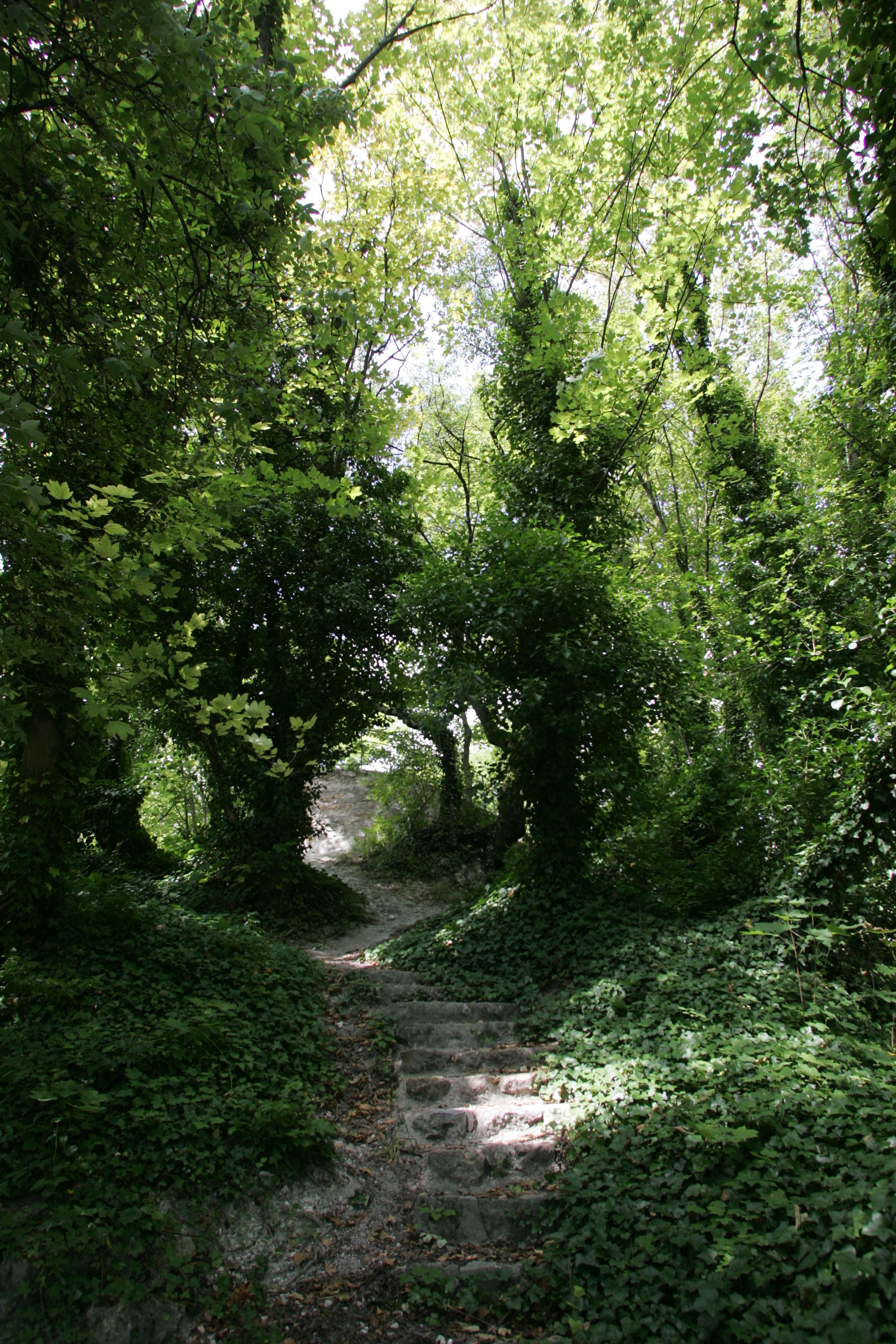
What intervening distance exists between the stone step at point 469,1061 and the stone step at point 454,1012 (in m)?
0.52

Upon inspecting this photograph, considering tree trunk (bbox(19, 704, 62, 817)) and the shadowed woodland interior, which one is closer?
the shadowed woodland interior

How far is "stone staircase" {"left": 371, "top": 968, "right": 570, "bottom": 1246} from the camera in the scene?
3359 millimetres

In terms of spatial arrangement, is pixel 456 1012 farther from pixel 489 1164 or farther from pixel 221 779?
pixel 221 779

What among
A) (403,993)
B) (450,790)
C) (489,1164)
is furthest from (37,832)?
(450,790)

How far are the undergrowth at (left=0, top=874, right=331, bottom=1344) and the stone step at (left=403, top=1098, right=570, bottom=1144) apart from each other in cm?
66

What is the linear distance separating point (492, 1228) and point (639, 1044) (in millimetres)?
1437

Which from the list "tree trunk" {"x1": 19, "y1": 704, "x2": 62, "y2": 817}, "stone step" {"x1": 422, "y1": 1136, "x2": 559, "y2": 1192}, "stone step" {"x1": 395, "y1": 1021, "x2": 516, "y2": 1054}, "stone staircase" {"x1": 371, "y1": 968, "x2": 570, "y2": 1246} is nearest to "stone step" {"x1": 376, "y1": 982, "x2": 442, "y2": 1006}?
"stone staircase" {"x1": 371, "y1": 968, "x2": 570, "y2": 1246}

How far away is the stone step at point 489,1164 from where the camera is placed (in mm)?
3604

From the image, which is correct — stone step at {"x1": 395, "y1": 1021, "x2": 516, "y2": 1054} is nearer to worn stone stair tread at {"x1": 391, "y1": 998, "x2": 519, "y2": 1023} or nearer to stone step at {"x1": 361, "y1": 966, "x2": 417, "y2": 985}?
worn stone stair tread at {"x1": 391, "y1": 998, "x2": 519, "y2": 1023}

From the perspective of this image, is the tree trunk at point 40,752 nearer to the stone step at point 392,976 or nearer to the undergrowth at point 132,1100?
the undergrowth at point 132,1100

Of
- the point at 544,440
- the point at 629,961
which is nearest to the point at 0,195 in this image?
the point at 629,961

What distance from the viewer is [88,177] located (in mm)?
3031

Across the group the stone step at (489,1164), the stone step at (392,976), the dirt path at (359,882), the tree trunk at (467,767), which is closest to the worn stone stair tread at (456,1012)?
the stone step at (392,976)

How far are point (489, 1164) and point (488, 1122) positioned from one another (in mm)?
327
